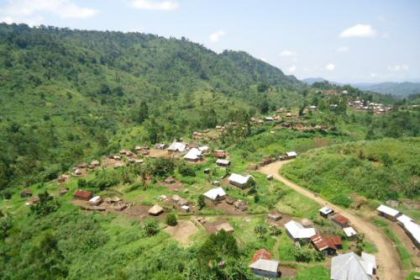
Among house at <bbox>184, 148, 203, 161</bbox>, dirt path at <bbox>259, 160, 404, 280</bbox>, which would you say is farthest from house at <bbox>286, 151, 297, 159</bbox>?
house at <bbox>184, 148, 203, 161</bbox>

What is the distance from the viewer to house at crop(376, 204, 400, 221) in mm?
50938

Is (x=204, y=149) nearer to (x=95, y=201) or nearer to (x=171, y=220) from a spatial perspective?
(x=95, y=201)

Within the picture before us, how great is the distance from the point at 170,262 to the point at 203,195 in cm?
1708

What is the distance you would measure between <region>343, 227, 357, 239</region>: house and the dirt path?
173cm

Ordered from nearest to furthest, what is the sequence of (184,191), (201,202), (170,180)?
1. (201,202)
2. (184,191)
3. (170,180)

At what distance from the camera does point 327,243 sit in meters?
44.1

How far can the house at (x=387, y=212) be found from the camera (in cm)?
5094

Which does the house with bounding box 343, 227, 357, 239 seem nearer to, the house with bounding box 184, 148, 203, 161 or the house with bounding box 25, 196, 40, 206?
the house with bounding box 184, 148, 203, 161

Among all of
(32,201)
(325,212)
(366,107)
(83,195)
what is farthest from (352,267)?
(366,107)

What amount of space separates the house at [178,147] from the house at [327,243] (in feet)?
151

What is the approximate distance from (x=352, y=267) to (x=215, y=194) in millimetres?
24721

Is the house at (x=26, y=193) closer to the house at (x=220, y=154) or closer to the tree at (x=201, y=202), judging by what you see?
the tree at (x=201, y=202)

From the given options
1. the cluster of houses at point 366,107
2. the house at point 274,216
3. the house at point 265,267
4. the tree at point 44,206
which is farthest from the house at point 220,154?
the cluster of houses at point 366,107

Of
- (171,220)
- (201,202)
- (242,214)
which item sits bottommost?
(242,214)
